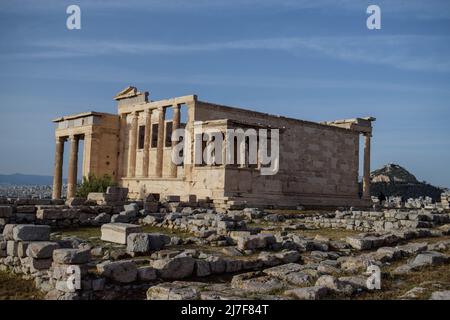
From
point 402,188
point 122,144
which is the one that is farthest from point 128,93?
point 402,188

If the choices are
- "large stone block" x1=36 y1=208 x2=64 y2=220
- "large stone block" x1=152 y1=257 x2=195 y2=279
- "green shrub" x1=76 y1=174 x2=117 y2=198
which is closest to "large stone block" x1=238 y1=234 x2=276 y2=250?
"large stone block" x1=152 y1=257 x2=195 y2=279

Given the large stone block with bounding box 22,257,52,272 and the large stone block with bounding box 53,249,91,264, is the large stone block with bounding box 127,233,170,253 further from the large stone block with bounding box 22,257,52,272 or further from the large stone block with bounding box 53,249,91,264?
the large stone block with bounding box 53,249,91,264

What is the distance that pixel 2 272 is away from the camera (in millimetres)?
8570

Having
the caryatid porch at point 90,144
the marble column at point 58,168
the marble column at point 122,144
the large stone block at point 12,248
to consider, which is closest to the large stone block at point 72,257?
the large stone block at point 12,248

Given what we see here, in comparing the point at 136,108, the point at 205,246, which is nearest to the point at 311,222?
the point at 205,246

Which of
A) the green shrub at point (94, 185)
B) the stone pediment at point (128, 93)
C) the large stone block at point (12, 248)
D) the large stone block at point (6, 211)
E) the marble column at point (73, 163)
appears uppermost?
the stone pediment at point (128, 93)

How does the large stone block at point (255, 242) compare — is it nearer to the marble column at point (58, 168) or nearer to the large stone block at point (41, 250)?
the large stone block at point (41, 250)

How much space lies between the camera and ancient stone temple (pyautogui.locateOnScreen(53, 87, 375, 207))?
27.4 m

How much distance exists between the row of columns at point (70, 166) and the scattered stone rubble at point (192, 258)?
1640 cm

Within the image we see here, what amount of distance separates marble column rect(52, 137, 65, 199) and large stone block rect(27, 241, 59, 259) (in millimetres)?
26287

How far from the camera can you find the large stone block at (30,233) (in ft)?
28.6

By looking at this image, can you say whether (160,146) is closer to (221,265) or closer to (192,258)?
(221,265)
